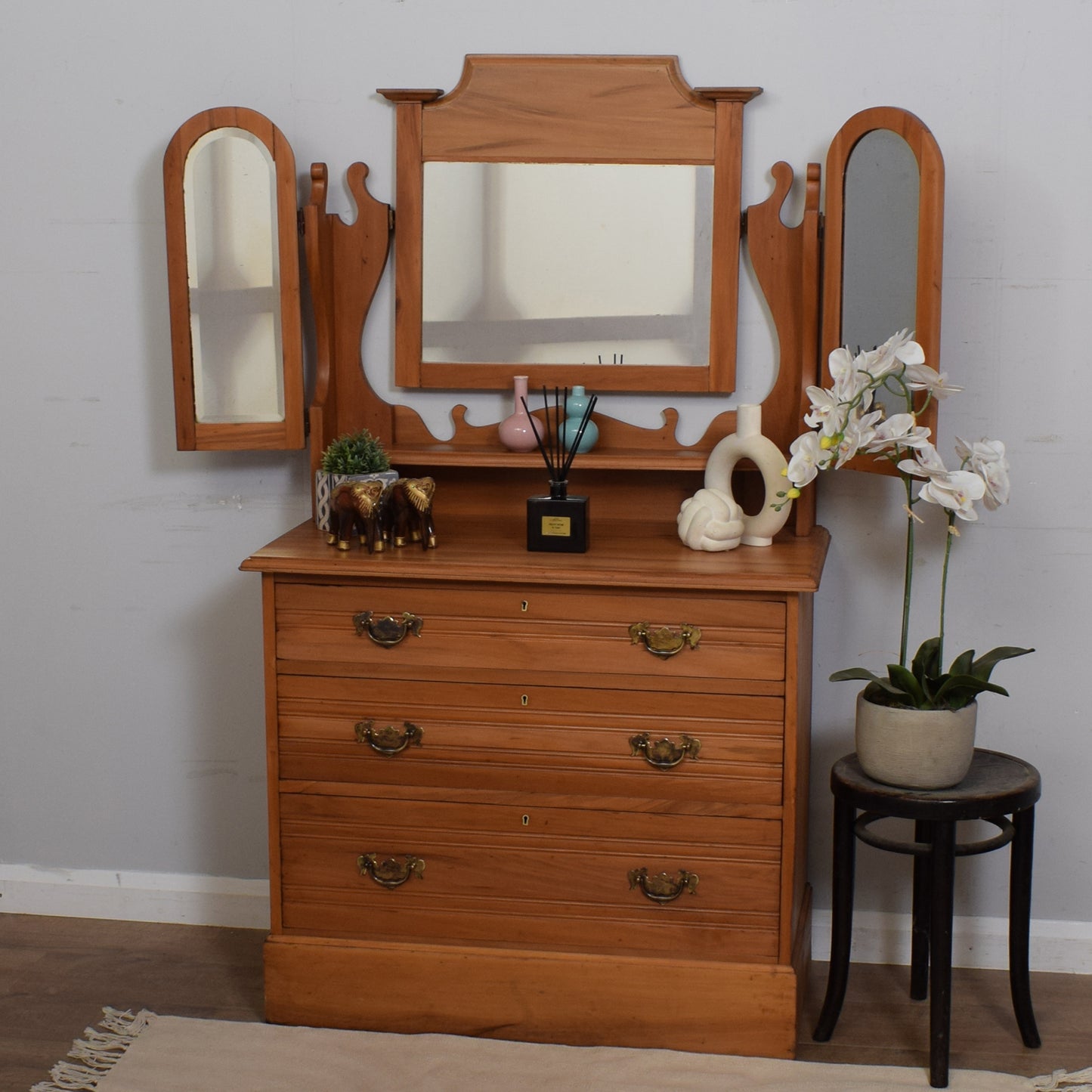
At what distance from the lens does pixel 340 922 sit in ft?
7.62

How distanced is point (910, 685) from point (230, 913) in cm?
159

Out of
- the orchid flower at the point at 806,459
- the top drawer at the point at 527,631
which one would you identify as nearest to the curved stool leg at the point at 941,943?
the top drawer at the point at 527,631

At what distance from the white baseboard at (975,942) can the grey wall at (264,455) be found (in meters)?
0.03

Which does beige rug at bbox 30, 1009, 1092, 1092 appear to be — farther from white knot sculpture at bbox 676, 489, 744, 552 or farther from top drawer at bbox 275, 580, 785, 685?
white knot sculpture at bbox 676, 489, 744, 552

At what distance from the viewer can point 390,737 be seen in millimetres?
2242

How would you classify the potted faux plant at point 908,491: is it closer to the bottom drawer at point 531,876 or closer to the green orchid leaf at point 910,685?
the green orchid leaf at point 910,685

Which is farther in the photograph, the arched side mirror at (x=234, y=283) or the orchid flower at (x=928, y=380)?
the arched side mirror at (x=234, y=283)

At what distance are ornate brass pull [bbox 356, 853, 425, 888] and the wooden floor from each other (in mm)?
412

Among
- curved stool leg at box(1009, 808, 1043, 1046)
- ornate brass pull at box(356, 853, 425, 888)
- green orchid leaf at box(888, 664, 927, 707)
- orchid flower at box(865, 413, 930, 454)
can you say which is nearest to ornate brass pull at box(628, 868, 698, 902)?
ornate brass pull at box(356, 853, 425, 888)

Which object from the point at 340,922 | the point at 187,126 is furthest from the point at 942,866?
the point at 187,126

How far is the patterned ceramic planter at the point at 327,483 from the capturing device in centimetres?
228

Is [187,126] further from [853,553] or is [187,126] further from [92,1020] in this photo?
[92,1020]

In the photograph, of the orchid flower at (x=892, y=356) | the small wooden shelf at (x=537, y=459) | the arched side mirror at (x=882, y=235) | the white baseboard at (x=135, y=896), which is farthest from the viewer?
the white baseboard at (x=135, y=896)

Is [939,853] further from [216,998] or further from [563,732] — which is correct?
[216,998]
